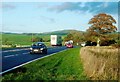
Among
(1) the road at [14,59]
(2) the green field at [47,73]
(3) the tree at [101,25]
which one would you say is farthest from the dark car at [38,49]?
(3) the tree at [101,25]

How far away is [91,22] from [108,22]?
5011mm

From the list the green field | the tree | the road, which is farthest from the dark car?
the tree

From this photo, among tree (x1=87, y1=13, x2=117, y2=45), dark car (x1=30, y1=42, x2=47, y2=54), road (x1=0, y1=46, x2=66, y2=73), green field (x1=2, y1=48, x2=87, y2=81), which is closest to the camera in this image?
Result: green field (x1=2, y1=48, x2=87, y2=81)

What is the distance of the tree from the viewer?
89.3 m

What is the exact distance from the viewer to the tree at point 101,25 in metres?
89.3

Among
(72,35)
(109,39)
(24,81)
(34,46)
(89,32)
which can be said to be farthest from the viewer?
(72,35)

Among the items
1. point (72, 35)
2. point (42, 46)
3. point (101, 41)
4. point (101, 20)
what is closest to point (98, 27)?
point (101, 20)

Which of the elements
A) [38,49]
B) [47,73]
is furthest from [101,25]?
[47,73]

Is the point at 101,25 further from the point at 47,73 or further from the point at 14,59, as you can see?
the point at 47,73

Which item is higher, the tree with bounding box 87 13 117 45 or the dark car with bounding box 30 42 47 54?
the tree with bounding box 87 13 117 45

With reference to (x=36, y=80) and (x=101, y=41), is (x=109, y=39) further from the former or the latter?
(x=36, y=80)

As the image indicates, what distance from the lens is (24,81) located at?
12945 millimetres

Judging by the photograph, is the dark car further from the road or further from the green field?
the green field

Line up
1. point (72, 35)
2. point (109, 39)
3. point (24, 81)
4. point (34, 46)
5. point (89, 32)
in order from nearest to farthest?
1. point (24, 81)
2. point (34, 46)
3. point (109, 39)
4. point (89, 32)
5. point (72, 35)
